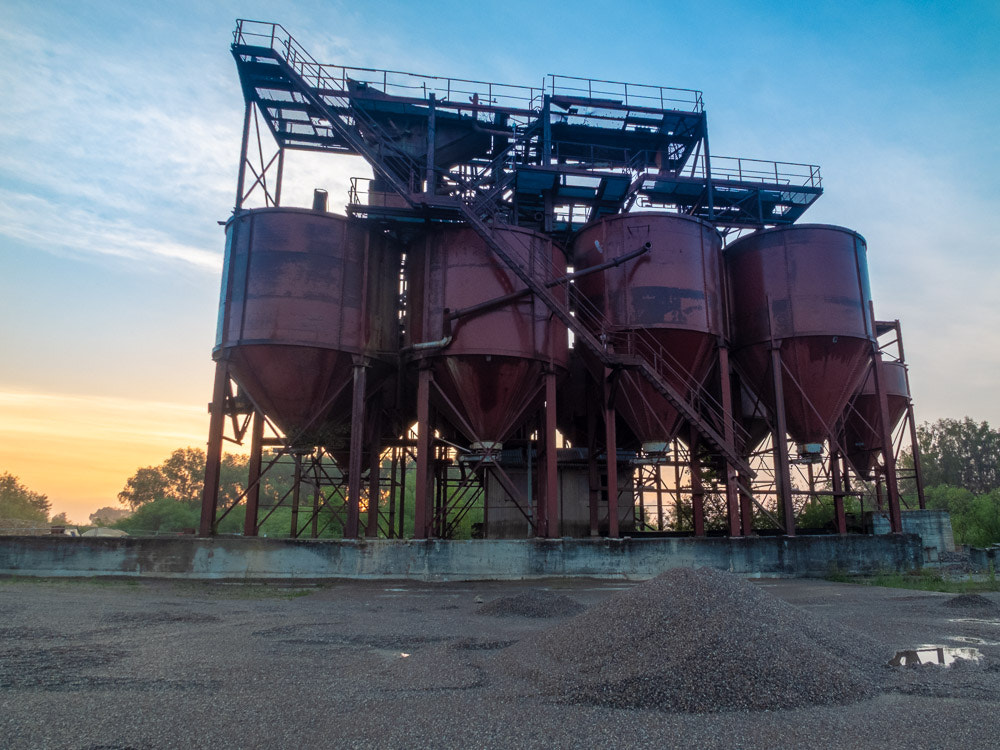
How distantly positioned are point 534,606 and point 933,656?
563 centimetres

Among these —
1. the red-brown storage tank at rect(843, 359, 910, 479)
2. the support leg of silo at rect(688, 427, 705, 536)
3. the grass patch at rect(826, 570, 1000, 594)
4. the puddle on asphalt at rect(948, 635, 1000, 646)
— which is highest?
the red-brown storage tank at rect(843, 359, 910, 479)

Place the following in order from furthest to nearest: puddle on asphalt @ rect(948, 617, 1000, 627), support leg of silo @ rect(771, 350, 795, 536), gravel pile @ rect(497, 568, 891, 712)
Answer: support leg of silo @ rect(771, 350, 795, 536) < puddle on asphalt @ rect(948, 617, 1000, 627) < gravel pile @ rect(497, 568, 891, 712)

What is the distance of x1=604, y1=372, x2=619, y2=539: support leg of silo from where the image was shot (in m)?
19.0

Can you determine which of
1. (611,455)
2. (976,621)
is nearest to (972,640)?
(976,621)

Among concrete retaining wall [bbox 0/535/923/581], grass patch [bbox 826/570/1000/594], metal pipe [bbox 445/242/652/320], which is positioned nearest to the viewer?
grass patch [bbox 826/570/1000/594]

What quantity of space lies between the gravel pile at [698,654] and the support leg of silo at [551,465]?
392 inches

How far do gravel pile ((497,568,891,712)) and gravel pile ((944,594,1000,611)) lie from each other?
5956 millimetres

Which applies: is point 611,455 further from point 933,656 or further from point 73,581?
point 73,581

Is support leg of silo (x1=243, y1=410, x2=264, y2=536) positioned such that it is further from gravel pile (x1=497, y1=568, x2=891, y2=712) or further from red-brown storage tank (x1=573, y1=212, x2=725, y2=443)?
gravel pile (x1=497, y1=568, x2=891, y2=712)

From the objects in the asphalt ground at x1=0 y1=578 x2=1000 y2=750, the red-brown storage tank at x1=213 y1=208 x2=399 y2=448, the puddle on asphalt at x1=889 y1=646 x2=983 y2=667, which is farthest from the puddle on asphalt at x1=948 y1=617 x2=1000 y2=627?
the red-brown storage tank at x1=213 y1=208 x2=399 y2=448

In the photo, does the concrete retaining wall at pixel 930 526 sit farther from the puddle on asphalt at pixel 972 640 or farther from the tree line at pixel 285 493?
the puddle on asphalt at pixel 972 640

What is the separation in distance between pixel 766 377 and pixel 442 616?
50.1 feet

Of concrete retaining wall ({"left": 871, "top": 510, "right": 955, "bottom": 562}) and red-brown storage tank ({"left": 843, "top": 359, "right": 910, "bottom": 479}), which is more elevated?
red-brown storage tank ({"left": 843, "top": 359, "right": 910, "bottom": 479})

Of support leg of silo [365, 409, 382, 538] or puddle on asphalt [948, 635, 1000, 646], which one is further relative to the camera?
support leg of silo [365, 409, 382, 538]
